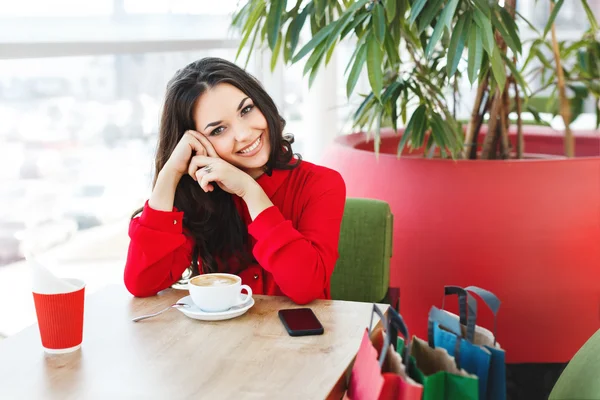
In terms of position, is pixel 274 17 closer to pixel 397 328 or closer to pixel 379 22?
pixel 379 22

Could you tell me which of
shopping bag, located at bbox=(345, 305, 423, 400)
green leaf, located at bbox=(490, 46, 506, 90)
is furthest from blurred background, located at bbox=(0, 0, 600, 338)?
shopping bag, located at bbox=(345, 305, 423, 400)

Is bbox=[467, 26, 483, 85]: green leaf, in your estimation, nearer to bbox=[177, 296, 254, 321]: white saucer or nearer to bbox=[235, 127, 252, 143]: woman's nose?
bbox=[235, 127, 252, 143]: woman's nose

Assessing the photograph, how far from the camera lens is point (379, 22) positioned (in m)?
1.94

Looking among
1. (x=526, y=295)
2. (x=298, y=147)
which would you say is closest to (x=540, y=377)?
(x=526, y=295)

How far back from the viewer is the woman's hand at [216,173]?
1629mm

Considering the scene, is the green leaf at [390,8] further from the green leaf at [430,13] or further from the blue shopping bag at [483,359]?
the blue shopping bag at [483,359]

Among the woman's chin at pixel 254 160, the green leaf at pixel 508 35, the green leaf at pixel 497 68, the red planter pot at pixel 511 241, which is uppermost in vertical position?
the green leaf at pixel 508 35

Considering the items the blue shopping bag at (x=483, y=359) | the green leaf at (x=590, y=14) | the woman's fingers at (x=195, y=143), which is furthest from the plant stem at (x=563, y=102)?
the blue shopping bag at (x=483, y=359)

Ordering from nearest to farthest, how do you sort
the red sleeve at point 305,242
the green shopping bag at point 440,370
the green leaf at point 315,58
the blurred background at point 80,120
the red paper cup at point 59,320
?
the green shopping bag at point 440,370
the red paper cup at point 59,320
the red sleeve at point 305,242
the green leaf at point 315,58
the blurred background at point 80,120

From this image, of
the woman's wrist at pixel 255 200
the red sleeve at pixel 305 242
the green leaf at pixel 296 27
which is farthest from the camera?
the green leaf at pixel 296 27

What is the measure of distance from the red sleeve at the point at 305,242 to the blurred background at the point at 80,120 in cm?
49

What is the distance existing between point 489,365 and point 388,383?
0.50 feet

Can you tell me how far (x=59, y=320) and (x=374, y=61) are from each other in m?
1.10

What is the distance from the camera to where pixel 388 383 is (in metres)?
0.94
